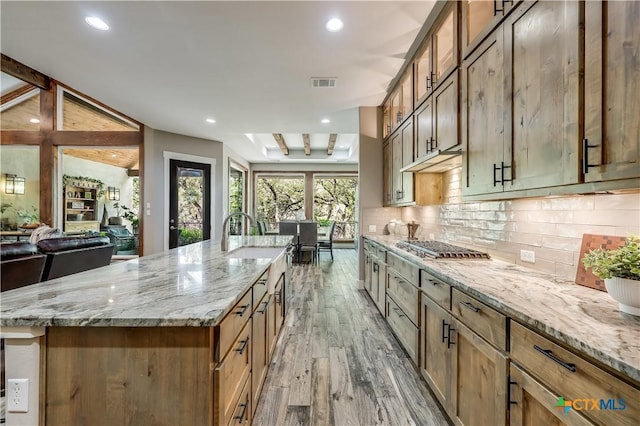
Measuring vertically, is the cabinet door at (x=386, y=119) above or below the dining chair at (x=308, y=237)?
above

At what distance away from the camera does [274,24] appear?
2422 mm

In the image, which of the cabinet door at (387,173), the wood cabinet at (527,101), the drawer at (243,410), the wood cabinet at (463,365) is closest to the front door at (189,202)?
the cabinet door at (387,173)

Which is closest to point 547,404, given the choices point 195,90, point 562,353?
point 562,353

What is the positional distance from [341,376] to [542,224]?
1730 millimetres

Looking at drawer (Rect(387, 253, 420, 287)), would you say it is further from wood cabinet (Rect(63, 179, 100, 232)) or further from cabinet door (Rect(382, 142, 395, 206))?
wood cabinet (Rect(63, 179, 100, 232))

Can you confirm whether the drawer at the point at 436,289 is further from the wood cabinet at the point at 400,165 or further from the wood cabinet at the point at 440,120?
the wood cabinet at the point at 400,165

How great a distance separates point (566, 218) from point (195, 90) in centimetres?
413

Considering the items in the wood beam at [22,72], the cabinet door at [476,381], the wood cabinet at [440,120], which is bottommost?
the cabinet door at [476,381]

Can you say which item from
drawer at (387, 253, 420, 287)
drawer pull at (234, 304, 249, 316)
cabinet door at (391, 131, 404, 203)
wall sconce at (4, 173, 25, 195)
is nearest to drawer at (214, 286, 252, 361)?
drawer pull at (234, 304, 249, 316)

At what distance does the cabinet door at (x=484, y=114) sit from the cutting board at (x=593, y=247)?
454 mm

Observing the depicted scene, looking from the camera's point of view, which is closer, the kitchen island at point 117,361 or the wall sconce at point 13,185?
the kitchen island at point 117,361

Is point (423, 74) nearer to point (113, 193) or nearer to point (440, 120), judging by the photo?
point (440, 120)

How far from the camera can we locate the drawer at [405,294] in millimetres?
2070

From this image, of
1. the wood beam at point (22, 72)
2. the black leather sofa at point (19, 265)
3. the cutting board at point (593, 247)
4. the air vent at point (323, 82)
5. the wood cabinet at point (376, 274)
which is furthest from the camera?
the wood beam at point (22, 72)
